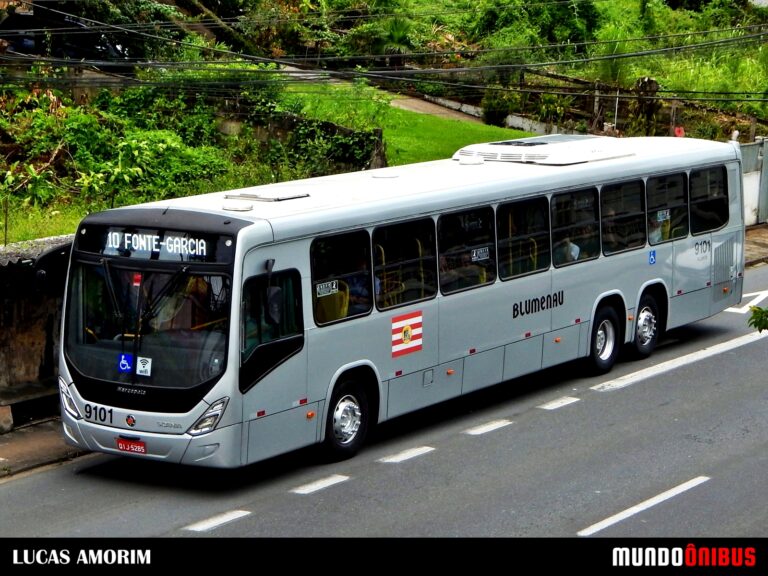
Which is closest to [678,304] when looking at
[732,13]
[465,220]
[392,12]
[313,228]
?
[465,220]

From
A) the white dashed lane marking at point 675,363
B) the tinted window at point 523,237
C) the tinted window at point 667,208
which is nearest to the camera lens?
the tinted window at point 523,237

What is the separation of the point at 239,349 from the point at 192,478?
180 cm

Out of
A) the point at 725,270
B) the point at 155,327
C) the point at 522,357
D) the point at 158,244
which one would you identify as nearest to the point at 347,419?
the point at 155,327

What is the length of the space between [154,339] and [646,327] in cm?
885

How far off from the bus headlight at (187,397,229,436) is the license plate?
577 millimetres

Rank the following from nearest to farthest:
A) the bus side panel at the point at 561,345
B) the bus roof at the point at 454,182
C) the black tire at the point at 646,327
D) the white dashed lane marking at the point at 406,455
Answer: the bus roof at the point at 454,182
the white dashed lane marking at the point at 406,455
the bus side panel at the point at 561,345
the black tire at the point at 646,327

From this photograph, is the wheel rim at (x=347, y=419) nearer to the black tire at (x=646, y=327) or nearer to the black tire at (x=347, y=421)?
the black tire at (x=347, y=421)

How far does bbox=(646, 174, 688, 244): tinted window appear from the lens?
18266 millimetres

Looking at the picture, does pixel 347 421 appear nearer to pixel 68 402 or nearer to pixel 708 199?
pixel 68 402

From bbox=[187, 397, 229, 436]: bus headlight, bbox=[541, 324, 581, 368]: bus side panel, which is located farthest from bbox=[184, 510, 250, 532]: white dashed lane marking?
bbox=[541, 324, 581, 368]: bus side panel

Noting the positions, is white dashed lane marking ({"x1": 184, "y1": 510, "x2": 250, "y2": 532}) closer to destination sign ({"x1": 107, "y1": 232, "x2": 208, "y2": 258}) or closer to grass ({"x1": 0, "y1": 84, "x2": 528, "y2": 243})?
destination sign ({"x1": 107, "y1": 232, "x2": 208, "y2": 258})

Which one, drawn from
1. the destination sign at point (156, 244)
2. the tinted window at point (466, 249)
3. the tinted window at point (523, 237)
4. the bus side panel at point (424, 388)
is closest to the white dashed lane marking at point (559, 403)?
the bus side panel at point (424, 388)

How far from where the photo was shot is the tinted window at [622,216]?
1741 centimetres

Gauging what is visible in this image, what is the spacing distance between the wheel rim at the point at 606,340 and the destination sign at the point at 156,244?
23.9 feet
